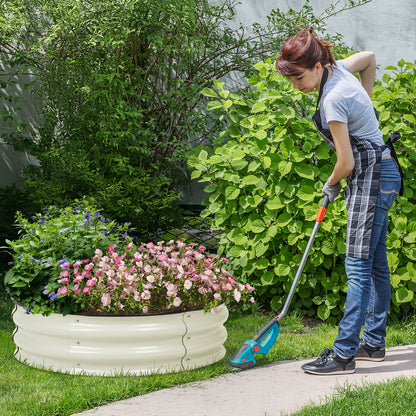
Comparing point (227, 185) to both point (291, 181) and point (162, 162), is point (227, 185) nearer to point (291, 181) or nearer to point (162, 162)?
point (291, 181)

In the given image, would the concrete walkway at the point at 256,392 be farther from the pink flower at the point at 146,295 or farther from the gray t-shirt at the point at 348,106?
the gray t-shirt at the point at 348,106

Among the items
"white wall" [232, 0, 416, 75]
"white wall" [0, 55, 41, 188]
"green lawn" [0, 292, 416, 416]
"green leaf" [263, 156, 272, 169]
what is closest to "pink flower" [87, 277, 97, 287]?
"green lawn" [0, 292, 416, 416]

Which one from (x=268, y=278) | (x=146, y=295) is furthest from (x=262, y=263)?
(x=146, y=295)

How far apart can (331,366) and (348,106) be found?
1.44 meters

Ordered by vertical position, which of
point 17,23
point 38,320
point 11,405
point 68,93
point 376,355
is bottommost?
point 376,355

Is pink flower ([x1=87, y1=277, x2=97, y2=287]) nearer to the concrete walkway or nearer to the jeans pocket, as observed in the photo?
the concrete walkway

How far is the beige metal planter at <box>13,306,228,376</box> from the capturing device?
3.39 metres

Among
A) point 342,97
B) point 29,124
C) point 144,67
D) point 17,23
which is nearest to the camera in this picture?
point 342,97

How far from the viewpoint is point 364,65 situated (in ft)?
12.1

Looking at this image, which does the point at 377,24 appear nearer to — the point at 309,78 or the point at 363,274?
the point at 309,78

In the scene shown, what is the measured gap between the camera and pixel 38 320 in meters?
3.55

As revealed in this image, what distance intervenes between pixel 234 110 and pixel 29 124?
297 centimetres

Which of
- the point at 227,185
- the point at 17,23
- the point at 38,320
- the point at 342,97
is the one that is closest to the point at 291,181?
the point at 227,185

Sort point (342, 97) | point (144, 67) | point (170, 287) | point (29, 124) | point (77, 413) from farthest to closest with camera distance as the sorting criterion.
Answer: point (29, 124)
point (144, 67)
point (170, 287)
point (342, 97)
point (77, 413)
